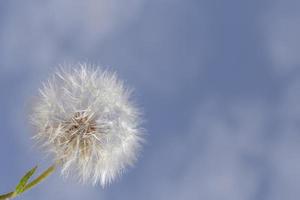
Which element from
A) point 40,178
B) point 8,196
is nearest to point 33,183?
point 40,178

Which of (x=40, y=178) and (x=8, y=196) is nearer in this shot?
(x=8, y=196)

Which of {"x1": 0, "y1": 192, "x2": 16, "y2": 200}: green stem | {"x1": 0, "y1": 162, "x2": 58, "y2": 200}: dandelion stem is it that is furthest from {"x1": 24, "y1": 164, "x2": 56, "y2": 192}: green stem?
{"x1": 0, "y1": 192, "x2": 16, "y2": 200}: green stem

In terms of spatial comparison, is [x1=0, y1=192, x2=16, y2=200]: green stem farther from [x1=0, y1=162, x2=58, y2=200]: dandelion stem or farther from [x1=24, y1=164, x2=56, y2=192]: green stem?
[x1=24, y1=164, x2=56, y2=192]: green stem

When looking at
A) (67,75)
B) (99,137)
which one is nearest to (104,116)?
(99,137)

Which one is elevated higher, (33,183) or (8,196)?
(33,183)

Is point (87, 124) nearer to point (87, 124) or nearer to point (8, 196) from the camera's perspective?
point (87, 124)

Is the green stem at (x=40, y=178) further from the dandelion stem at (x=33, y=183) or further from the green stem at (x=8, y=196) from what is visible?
the green stem at (x=8, y=196)

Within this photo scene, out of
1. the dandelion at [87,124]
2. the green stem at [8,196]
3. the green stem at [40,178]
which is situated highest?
the dandelion at [87,124]

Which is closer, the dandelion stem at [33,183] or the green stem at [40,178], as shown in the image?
the dandelion stem at [33,183]

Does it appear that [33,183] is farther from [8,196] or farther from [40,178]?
[8,196]

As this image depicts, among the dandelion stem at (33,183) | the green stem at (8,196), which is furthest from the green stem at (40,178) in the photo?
the green stem at (8,196)

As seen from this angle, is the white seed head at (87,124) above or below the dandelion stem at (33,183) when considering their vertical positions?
above

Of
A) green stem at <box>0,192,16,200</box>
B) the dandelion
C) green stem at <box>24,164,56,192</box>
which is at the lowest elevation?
green stem at <box>0,192,16,200</box>
